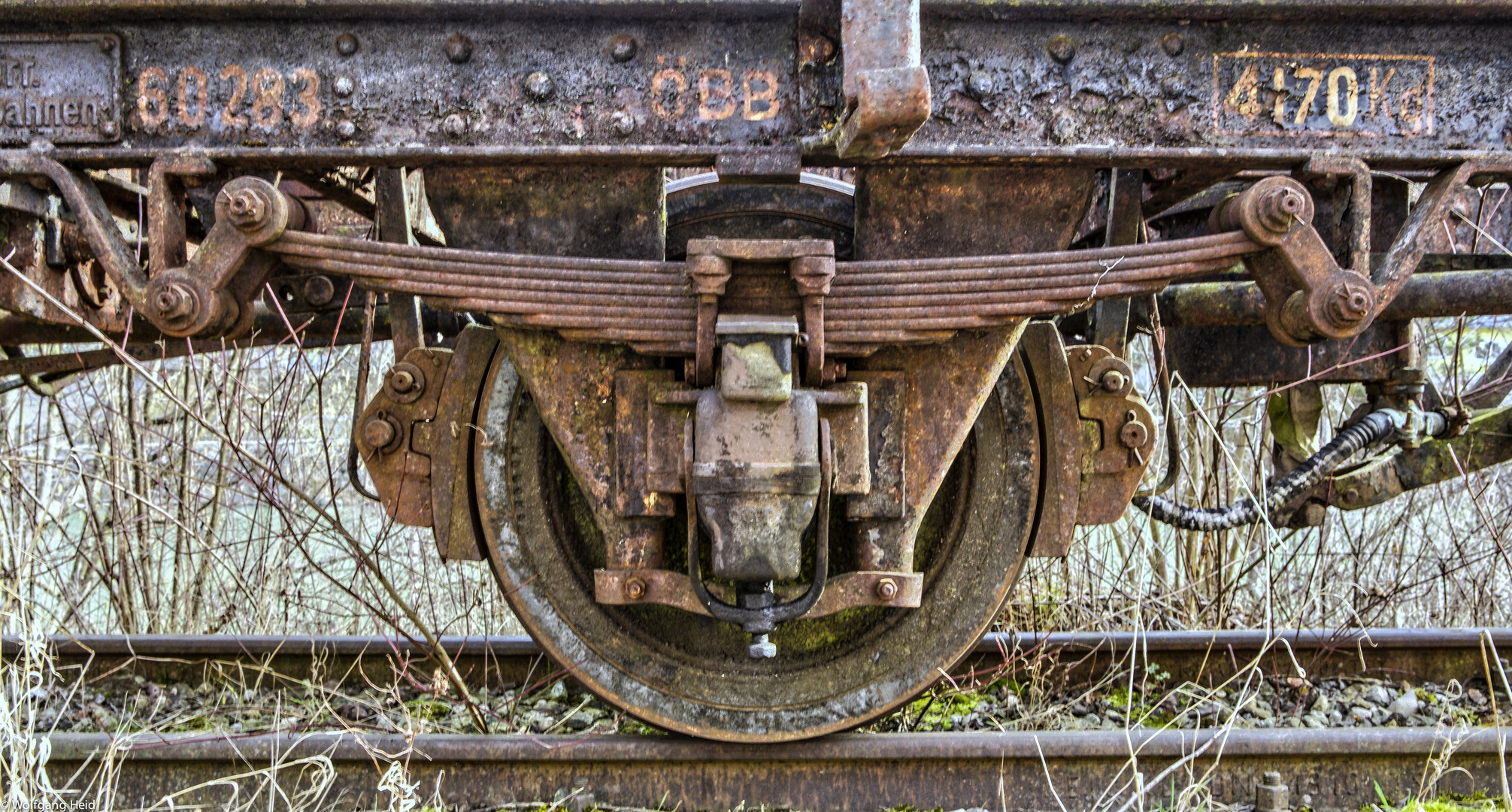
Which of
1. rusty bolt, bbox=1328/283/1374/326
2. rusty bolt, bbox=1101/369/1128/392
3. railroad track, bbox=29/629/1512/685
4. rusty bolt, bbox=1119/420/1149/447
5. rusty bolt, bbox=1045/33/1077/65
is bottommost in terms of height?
railroad track, bbox=29/629/1512/685

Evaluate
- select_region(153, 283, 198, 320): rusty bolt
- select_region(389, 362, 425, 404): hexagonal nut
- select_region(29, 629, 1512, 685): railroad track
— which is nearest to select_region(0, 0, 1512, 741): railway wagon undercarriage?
select_region(153, 283, 198, 320): rusty bolt

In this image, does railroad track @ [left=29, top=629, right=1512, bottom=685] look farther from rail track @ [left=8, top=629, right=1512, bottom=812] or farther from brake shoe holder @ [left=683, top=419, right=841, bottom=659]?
brake shoe holder @ [left=683, top=419, right=841, bottom=659]

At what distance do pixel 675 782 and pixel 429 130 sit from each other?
169cm

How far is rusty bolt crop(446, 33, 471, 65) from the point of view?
2.10 metres

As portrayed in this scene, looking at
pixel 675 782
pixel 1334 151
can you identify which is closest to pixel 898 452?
pixel 675 782

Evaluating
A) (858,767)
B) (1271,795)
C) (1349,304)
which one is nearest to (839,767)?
(858,767)

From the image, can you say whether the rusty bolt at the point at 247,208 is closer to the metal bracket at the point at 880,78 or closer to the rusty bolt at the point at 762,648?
the metal bracket at the point at 880,78

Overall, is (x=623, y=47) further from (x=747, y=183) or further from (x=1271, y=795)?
(x=1271, y=795)

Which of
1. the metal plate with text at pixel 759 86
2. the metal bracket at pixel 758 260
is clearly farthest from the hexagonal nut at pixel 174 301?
the metal bracket at pixel 758 260

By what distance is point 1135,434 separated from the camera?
96.7 inches

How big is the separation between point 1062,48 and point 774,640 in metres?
1.63

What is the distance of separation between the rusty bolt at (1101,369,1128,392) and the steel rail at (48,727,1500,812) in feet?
2.88

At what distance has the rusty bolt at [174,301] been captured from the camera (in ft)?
6.73

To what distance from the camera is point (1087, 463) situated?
2.50 m
